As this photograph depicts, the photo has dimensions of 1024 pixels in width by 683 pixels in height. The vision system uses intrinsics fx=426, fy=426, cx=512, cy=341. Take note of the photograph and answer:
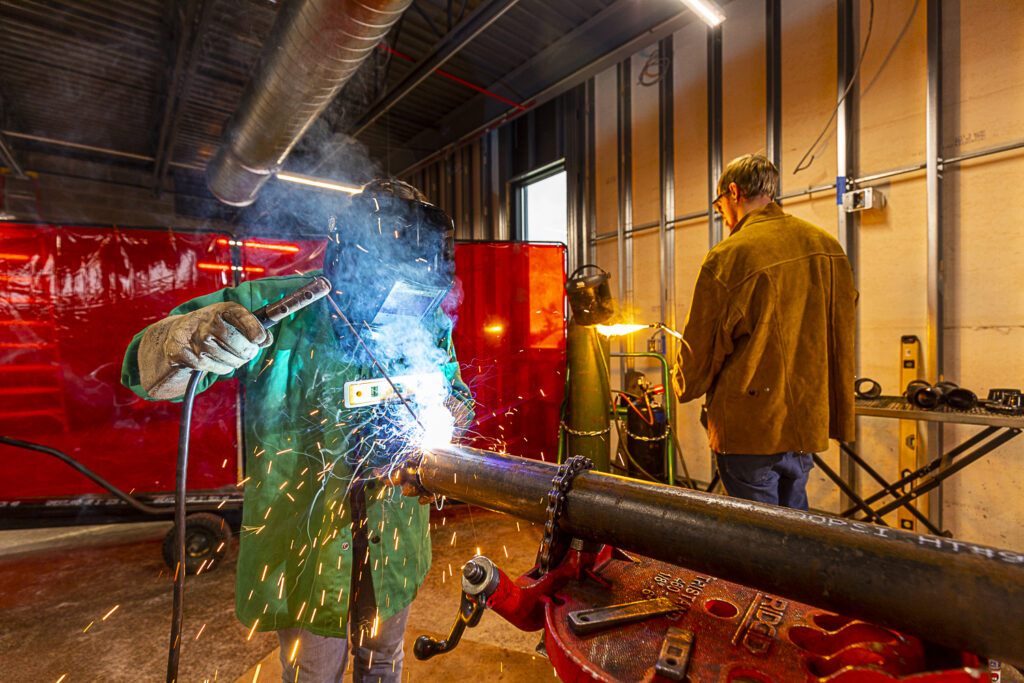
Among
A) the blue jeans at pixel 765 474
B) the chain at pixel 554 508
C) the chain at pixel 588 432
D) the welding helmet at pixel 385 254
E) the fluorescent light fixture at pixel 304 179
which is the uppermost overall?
the fluorescent light fixture at pixel 304 179

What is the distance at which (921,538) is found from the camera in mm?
642

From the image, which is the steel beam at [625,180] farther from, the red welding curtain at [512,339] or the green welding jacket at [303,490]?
the green welding jacket at [303,490]

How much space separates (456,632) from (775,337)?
178 centimetres

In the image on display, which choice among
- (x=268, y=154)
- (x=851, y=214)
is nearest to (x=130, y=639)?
(x=268, y=154)

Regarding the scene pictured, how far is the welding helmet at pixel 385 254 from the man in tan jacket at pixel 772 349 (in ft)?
3.99

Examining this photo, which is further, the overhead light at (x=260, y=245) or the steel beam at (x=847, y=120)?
the overhead light at (x=260, y=245)

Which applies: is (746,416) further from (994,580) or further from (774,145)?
(774,145)

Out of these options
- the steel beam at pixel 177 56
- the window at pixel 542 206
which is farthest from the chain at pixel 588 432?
the steel beam at pixel 177 56

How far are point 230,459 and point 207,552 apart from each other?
2.46 ft

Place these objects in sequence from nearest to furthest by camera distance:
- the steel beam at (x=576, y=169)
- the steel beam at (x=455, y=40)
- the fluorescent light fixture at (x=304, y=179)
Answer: the steel beam at (x=455, y=40)
the steel beam at (x=576, y=169)
the fluorescent light fixture at (x=304, y=179)

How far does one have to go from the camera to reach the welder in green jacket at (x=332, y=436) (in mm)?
1327

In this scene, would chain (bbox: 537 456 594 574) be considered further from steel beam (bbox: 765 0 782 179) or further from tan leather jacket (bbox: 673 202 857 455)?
steel beam (bbox: 765 0 782 179)

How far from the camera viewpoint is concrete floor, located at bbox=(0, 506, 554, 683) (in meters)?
2.27

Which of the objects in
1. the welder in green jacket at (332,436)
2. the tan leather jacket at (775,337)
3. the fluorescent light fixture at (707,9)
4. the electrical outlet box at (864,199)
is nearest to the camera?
the welder in green jacket at (332,436)
